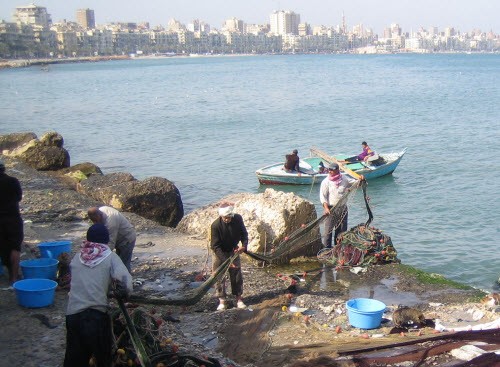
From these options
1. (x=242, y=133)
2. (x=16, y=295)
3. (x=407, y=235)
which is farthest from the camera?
(x=242, y=133)

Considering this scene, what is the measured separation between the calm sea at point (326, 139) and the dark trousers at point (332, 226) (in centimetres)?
379

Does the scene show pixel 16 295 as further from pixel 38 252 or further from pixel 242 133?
pixel 242 133

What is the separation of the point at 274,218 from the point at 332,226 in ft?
3.96

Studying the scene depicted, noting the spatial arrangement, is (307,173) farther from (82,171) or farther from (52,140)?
(52,140)

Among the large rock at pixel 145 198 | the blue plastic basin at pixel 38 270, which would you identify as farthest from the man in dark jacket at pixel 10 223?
the large rock at pixel 145 198

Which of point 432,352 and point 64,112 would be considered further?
point 64,112

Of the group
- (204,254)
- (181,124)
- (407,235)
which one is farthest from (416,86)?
(204,254)

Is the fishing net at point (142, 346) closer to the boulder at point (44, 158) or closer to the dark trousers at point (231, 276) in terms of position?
the dark trousers at point (231, 276)

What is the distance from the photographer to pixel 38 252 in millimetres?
11172

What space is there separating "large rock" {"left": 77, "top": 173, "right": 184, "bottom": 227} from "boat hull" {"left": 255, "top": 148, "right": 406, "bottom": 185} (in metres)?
7.55

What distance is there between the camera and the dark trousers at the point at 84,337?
5.74m

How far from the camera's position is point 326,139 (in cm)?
3869

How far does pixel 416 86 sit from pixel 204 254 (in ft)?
242

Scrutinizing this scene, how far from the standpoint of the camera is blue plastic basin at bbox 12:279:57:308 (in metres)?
8.27
